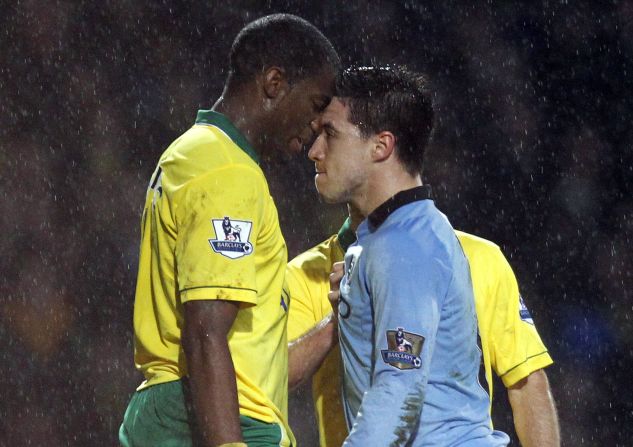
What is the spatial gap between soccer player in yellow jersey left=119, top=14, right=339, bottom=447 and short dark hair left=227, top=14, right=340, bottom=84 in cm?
6

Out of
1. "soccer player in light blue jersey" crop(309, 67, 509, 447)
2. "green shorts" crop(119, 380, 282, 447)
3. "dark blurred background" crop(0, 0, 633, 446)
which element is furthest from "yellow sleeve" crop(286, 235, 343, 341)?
"dark blurred background" crop(0, 0, 633, 446)

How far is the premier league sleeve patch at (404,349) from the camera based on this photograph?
184cm

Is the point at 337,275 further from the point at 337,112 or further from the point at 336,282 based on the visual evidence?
the point at 337,112

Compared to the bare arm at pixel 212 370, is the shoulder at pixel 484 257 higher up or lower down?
higher up

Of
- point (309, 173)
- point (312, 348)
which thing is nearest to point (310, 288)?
point (312, 348)

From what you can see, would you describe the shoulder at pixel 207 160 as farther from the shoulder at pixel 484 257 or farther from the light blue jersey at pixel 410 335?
the shoulder at pixel 484 257

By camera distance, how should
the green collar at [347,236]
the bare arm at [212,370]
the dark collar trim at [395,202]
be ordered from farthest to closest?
the green collar at [347,236] → the dark collar trim at [395,202] → the bare arm at [212,370]

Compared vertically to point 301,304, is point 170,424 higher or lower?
lower

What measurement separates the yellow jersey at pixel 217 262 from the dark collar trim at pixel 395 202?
0.19 metres

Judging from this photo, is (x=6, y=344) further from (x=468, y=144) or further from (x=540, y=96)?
(x=540, y=96)

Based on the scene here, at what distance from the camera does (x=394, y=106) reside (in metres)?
2.20

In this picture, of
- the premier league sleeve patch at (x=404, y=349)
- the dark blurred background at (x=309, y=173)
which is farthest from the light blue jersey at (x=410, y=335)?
the dark blurred background at (x=309, y=173)

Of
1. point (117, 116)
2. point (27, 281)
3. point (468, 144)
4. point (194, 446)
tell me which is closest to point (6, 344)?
point (27, 281)

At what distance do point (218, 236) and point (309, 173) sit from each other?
3.08 metres
